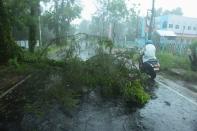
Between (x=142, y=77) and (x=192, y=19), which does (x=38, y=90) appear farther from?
(x=192, y=19)

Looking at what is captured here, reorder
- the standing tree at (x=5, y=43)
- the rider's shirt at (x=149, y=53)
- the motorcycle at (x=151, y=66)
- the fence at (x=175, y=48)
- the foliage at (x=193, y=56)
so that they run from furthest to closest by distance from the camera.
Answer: the fence at (x=175, y=48) < the foliage at (x=193, y=56) < the standing tree at (x=5, y=43) < the rider's shirt at (x=149, y=53) < the motorcycle at (x=151, y=66)

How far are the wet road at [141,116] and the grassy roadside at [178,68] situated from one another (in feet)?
16.1

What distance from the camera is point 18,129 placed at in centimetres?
597

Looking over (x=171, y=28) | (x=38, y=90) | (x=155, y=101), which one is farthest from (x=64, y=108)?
(x=171, y=28)

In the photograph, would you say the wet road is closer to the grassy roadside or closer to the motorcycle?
the motorcycle

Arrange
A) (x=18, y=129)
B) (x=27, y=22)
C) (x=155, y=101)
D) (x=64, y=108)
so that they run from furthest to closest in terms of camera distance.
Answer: (x=27, y=22) → (x=155, y=101) → (x=64, y=108) → (x=18, y=129)

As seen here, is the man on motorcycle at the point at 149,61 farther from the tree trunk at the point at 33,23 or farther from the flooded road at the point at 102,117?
the tree trunk at the point at 33,23

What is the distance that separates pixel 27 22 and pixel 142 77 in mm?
16570

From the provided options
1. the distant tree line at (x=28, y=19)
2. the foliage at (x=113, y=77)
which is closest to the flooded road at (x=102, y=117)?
the foliage at (x=113, y=77)

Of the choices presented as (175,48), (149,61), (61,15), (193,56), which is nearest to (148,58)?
(149,61)

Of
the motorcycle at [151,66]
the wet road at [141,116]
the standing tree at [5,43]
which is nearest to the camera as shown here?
the wet road at [141,116]

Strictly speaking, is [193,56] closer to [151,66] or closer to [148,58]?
[148,58]

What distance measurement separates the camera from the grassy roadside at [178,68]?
14.3 m

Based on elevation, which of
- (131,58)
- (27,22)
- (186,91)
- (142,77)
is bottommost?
→ (186,91)
